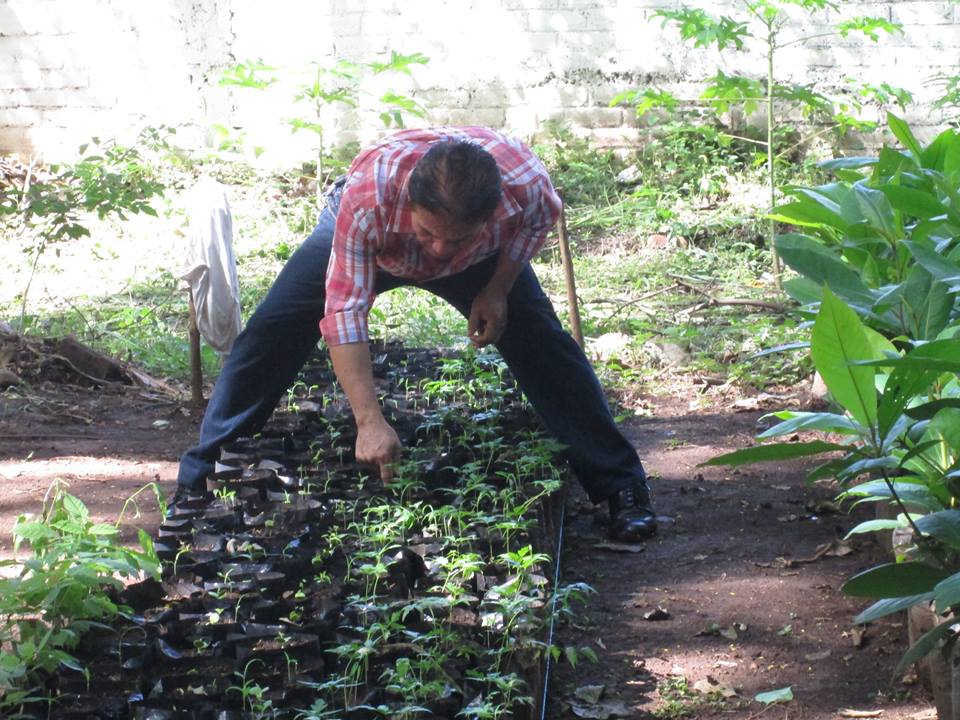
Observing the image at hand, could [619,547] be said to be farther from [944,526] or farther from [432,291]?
[944,526]

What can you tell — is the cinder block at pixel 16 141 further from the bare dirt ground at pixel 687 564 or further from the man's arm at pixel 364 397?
the man's arm at pixel 364 397

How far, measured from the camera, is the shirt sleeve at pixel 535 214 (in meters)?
3.71

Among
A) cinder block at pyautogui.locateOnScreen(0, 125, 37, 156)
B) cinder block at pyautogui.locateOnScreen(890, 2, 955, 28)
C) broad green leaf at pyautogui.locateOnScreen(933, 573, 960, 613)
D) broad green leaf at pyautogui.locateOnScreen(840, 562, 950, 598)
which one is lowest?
broad green leaf at pyautogui.locateOnScreen(840, 562, 950, 598)

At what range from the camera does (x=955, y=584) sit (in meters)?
1.84

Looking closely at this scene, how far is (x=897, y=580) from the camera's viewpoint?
214 centimetres

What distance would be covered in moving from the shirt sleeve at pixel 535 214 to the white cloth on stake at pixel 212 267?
6.21 ft

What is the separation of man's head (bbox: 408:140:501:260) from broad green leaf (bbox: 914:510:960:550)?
143cm

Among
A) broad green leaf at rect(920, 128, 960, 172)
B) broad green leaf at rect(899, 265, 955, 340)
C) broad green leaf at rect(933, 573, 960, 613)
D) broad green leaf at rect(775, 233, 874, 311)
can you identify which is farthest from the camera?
broad green leaf at rect(920, 128, 960, 172)

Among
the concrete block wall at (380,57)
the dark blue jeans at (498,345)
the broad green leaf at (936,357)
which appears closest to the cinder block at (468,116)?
the concrete block wall at (380,57)

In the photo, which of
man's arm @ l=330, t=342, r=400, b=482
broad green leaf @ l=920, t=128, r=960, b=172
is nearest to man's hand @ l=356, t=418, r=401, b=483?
man's arm @ l=330, t=342, r=400, b=482

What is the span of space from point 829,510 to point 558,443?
1.02 m

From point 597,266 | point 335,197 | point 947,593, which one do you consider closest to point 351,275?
point 335,197

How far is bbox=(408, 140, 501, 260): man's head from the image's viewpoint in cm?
307

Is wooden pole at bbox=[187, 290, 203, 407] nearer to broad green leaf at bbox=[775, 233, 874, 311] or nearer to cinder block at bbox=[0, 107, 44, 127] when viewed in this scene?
broad green leaf at bbox=[775, 233, 874, 311]
